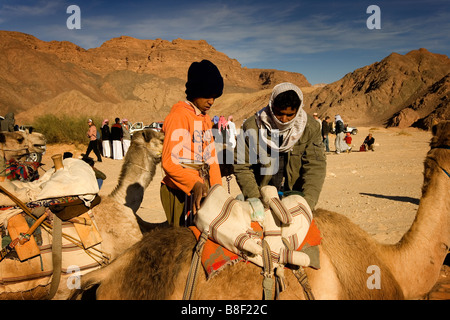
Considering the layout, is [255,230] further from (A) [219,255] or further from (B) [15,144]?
(B) [15,144]

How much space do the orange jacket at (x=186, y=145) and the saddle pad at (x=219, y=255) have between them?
1.88 feet

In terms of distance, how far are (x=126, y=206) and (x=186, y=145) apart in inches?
55.3

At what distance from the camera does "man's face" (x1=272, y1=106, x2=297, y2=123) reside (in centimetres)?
249

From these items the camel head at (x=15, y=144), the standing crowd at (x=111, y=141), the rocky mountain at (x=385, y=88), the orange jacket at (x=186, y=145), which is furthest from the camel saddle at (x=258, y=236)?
the rocky mountain at (x=385, y=88)

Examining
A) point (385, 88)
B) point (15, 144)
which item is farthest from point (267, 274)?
point (385, 88)

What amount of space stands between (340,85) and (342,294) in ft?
219

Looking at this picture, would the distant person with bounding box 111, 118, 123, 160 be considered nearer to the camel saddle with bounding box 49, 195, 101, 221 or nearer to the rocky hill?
the camel saddle with bounding box 49, 195, 101, 221

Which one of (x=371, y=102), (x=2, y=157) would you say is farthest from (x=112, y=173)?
(x=371, y=102)

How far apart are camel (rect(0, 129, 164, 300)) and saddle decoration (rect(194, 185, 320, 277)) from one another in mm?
1518

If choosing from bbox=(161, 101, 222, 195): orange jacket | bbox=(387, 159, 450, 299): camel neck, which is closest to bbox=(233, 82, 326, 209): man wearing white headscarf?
bbox=(161, 101, 222, 195): orange jacket
